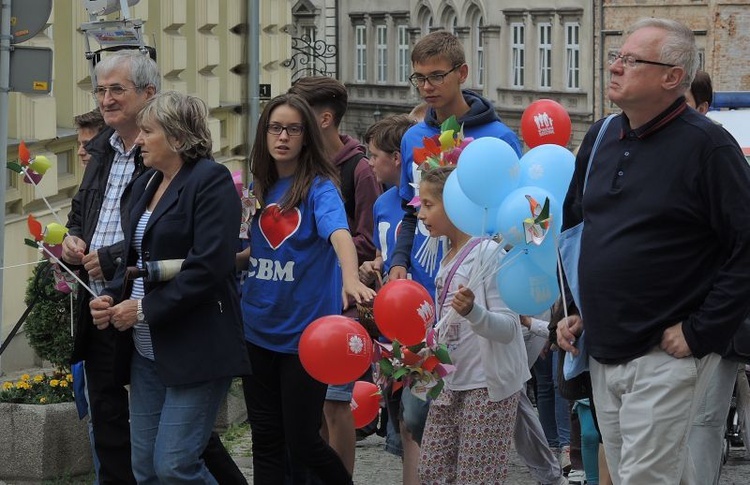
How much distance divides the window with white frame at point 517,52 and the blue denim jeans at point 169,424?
169 ft

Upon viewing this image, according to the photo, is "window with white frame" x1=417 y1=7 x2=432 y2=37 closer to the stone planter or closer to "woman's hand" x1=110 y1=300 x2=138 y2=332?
the stone planter

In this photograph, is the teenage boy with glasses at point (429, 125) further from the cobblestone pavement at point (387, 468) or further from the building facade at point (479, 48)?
the building facade at point (479, 48)

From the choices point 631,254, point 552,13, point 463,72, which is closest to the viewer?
point 631,254

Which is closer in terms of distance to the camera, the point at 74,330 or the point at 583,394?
the point at 583,394

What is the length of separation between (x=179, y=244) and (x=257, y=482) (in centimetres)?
127

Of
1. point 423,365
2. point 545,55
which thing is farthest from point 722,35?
point 423,365

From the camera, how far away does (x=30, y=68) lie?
29.6 ft

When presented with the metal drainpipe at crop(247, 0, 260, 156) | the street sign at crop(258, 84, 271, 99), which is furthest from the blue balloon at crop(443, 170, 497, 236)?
the street sign at crop(258, 84, 271, 99)

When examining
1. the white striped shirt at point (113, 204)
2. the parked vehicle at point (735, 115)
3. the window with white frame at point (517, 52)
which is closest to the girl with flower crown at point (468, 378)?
the white striped shirt at point (113, 204)

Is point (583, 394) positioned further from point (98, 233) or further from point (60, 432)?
point (60, 432)

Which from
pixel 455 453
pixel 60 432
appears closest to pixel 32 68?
pixel 60 432

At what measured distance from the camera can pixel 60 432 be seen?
8.24 metres

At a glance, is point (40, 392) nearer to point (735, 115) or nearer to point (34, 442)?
point (34, 442)

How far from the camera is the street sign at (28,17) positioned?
908 centimetres
